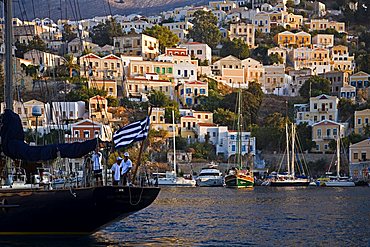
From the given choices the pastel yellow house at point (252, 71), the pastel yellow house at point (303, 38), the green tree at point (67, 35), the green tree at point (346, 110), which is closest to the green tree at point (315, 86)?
the green tree at point (346, 110)

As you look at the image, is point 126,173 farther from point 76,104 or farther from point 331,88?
point 331,88

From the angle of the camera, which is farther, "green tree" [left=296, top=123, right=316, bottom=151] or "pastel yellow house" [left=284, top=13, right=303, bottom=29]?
"pastel yellow house" [left=284, top=13, right=303, bottom=29]

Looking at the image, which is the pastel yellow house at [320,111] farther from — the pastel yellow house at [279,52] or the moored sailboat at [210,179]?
the pastel yellow house at [279,52]

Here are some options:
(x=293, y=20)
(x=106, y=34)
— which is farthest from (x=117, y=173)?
(x=293, y=20)

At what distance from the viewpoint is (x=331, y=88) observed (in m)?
133

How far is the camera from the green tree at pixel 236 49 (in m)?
158

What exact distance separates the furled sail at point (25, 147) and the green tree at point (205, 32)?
448 ft

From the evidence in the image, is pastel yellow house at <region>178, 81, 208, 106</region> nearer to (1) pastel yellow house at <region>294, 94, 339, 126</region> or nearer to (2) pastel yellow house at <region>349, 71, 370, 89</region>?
(1) pastel yellow house at <region>294, 94, 339, 126</region>

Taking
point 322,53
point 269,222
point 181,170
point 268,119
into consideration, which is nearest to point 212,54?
point 322,53

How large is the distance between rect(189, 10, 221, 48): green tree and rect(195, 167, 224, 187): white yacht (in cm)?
7777

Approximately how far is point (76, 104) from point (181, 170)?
58.7 feet

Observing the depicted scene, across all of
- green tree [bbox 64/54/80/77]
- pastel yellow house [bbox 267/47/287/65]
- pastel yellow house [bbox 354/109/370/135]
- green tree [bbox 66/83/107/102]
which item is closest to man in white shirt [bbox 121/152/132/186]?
green tree [bbox 66/83/107/102]

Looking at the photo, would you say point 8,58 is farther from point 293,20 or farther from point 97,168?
point 293,20

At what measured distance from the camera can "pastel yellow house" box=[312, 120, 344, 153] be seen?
Result: 10508 centimetres
